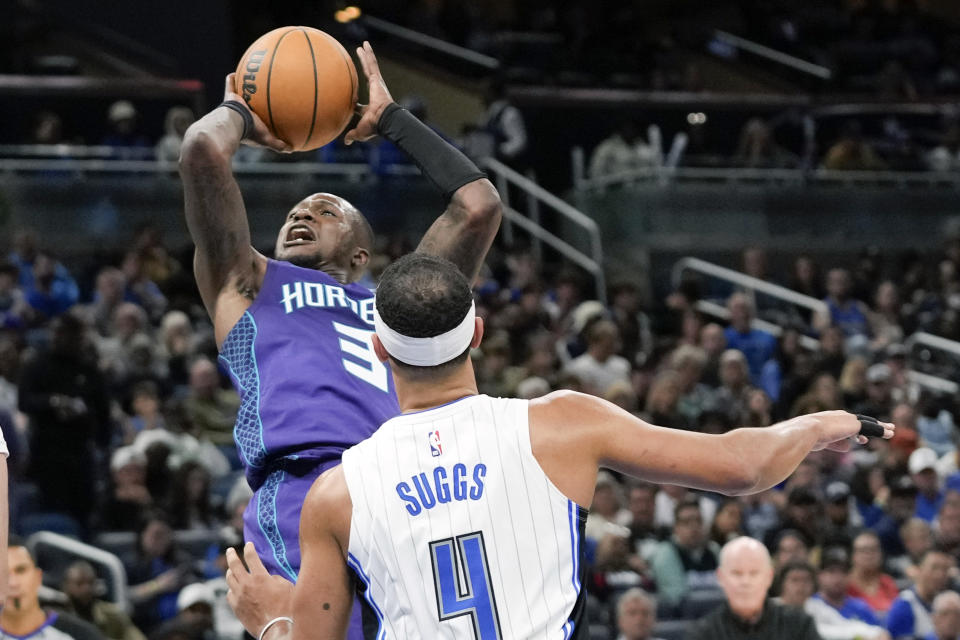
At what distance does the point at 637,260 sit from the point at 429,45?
18.0 ft

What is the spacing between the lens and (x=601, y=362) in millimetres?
12820

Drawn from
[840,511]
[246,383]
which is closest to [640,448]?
[246,383]

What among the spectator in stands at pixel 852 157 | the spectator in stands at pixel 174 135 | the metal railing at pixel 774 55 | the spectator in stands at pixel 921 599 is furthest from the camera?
the metal railing at pixel 774 55

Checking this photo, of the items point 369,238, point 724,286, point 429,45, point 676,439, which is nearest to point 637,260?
point 724,286

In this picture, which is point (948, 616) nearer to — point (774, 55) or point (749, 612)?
point (749, 612)

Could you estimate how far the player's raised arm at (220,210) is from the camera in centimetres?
442

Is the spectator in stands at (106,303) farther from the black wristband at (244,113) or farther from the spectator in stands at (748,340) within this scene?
the black wristband at (244,113)

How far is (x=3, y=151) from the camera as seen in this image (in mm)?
15359

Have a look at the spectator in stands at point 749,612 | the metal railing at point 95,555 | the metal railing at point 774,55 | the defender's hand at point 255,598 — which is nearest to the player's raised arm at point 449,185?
the defender's hand at point 255,598

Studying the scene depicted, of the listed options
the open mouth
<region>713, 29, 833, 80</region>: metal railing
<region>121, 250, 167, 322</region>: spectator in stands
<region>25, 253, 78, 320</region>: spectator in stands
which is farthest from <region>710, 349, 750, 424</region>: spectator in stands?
<region>713, 29, 833, 80</region>: metal railing

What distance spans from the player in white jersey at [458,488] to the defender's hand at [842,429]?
0.91ft

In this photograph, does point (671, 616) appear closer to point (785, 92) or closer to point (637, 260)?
point (637, 260)

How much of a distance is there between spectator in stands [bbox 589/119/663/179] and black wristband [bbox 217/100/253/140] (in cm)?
1292

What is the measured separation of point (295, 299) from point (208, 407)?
654cm
